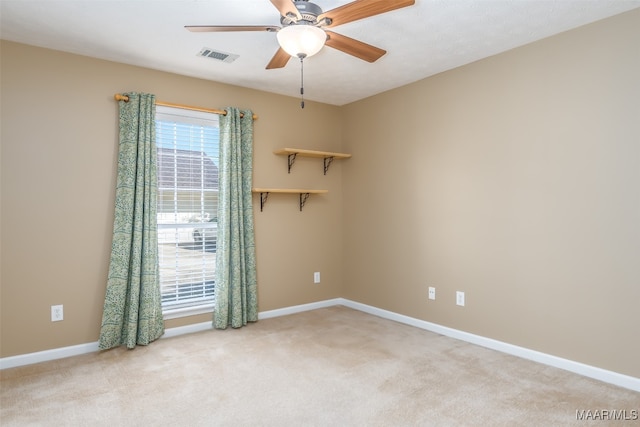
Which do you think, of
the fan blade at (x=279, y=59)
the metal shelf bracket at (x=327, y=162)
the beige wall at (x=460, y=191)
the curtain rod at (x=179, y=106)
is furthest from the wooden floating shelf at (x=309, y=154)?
the fan blade at (x=279, y=59)

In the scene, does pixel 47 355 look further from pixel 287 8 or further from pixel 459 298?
pixel 459 298

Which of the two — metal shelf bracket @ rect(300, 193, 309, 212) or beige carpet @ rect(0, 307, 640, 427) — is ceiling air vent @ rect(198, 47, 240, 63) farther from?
beige carpet @ rect(0, 307, 640, 427)

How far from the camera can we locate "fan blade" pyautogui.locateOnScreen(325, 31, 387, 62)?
230 cm

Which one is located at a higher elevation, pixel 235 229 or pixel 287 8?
pixel 287 8

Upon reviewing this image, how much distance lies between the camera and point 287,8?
1.97m

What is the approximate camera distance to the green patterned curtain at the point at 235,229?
379 cm

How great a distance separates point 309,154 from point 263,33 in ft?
5.86

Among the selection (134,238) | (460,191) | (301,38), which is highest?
(301,38)

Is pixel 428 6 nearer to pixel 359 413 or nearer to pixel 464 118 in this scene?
pixel 464 118

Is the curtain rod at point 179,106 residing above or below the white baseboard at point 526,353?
above

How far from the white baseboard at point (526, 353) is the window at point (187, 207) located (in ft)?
6.45

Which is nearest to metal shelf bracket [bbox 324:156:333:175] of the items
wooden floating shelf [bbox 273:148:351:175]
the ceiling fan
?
wooden floating shelf [bbox 273:148:351:175]

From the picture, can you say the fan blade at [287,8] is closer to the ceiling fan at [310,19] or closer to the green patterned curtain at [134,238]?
the ceiling fan at [310,19]

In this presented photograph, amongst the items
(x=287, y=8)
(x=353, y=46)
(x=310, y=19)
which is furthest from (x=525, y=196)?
(x=287, y=8)
